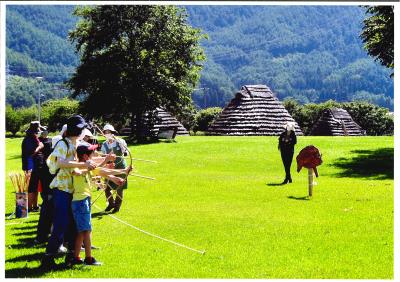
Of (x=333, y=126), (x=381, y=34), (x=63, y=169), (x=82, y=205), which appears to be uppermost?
(x=381, y=34)

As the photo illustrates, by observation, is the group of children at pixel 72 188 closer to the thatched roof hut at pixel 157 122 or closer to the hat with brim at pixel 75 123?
the hat with brim at pixel 75 123

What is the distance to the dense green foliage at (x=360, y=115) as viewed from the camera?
62562 mm

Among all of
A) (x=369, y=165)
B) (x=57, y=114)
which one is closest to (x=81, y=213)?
(x=369, y=165)

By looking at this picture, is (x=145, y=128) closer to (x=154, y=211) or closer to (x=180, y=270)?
(x=154, y=211)

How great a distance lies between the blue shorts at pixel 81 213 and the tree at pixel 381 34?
17.5 metres

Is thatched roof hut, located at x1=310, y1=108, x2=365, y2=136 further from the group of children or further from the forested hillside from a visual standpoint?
the group of children

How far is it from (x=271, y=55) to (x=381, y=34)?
80154mm

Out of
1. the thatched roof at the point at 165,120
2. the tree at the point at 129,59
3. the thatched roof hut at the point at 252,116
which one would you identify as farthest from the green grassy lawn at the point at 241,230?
the thatched roof at the point at 165,120

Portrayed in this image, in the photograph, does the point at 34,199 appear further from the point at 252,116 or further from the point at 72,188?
the point at 252,116

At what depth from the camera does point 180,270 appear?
315 inches

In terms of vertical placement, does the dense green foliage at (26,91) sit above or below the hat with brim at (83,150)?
above

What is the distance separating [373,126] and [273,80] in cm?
2743

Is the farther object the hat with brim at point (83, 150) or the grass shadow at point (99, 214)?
the grass shadow at point (99, 214)

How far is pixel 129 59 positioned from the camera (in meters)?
35.8
